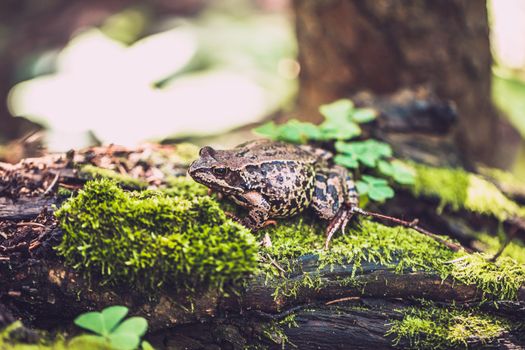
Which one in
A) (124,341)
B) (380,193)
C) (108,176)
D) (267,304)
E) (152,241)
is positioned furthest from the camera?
(380,193)

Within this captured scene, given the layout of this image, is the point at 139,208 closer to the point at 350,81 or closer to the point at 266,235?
the point at 266,235

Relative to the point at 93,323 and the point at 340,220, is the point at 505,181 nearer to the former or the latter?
the point at 340,220

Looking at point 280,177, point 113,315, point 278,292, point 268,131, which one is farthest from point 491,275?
point 113,315

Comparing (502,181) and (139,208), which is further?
(502,181)

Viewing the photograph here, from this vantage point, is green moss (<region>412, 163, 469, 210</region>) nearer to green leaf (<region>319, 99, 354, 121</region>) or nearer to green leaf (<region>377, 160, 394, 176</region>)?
green leaf (<region>377, 160, 394, 176</region>)

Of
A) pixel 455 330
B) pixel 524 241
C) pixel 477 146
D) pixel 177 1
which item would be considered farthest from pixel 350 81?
pixel 177 1

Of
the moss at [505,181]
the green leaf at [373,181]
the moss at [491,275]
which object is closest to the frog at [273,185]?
the green leaf at [373,181]
